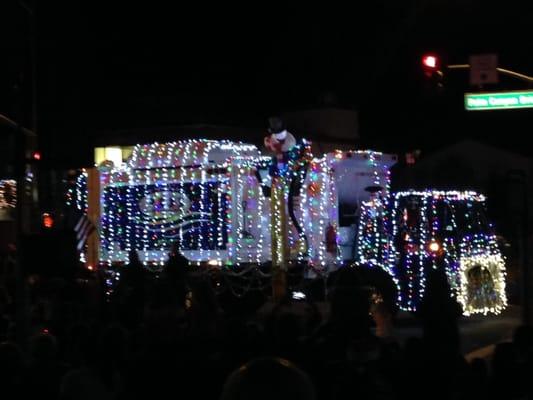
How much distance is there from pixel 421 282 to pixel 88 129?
7.39 metres

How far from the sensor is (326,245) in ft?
67.5

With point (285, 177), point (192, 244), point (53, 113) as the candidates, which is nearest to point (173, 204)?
point (192, 244)

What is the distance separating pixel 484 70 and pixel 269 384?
63.7 ft

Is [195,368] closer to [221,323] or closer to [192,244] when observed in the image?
[221,323]

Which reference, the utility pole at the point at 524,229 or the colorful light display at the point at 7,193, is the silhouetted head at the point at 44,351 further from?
the colorful light display at the point at 7,193

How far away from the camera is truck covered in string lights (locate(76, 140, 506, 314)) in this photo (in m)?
17.1

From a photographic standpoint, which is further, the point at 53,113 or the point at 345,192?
the point at 345,192

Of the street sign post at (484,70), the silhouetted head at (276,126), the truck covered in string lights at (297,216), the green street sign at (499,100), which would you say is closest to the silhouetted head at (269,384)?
the truck covered in string lights at (297,216)

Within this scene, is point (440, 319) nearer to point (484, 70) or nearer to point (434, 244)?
point (434, 244)

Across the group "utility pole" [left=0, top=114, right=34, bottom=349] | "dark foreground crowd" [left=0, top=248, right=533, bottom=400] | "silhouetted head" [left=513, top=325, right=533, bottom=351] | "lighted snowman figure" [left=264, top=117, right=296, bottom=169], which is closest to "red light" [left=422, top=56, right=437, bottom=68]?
"lighted snowman figure" [left=264, top=117, right=296, bottom=169]

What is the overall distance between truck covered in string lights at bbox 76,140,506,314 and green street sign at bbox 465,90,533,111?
2173 mm

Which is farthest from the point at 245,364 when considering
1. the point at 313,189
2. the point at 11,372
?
the point at 313,189

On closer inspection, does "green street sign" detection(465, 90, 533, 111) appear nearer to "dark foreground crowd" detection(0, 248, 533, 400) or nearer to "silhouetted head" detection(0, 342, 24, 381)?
"dark foreground crowd" detection(0, 248, 533, 400)

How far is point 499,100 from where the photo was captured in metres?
21.2
